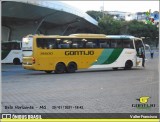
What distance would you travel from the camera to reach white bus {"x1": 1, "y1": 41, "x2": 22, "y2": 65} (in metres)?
30.9

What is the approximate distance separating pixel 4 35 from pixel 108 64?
66.7 ft

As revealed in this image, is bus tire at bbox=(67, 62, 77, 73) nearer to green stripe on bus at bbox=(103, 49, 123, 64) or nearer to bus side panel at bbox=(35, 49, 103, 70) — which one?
bus side panel at bbox=(35, 49, 103, 70)

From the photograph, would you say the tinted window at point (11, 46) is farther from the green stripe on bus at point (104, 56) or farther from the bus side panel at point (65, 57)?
the green stripe on bus at point (104, 56)

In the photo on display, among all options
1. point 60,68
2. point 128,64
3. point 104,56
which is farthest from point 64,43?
point 128,64

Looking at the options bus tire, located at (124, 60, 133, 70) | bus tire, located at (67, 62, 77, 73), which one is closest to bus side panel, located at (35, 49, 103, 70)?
bus tire, located at (67, 62, 77, 73)

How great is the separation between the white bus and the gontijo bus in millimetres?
9717

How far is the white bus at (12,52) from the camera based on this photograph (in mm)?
30891

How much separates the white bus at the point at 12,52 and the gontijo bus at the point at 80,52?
972 centimetres

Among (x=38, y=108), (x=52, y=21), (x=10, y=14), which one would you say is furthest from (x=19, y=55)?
(x=38, y=108)

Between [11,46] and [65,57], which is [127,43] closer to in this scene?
[65,57]

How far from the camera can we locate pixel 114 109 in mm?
7008

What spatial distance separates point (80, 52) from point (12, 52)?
10.9 metres

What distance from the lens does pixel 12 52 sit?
31000mm

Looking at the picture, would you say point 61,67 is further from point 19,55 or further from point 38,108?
point 38,108
